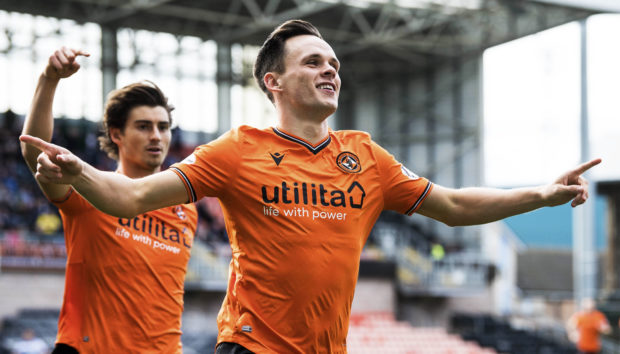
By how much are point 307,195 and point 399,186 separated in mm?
445

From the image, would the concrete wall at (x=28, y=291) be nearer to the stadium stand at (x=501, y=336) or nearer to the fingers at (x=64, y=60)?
the stadium stand at (x=501, y=336)

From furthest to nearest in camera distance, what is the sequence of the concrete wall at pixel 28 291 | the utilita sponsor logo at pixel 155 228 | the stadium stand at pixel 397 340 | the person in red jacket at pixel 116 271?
the concrete wall at pixel 28 291 < the stadium stand at pixel 397 340 < the utilita sponsor logo at pixel 155 228 < the person in red jacket at pixel 116 271

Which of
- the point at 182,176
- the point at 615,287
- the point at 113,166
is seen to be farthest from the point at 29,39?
the point at 182,176

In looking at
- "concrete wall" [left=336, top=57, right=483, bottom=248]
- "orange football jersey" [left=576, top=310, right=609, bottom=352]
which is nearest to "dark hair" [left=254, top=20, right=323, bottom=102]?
"orange football jersey" [left=576, top=310, right=609, bottom=352]

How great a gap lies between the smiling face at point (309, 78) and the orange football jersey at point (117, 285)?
1.23 metres

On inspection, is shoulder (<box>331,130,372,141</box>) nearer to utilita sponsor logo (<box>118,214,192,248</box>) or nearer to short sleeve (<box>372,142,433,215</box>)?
short sleeve (<box>372,142,433,215</box>)

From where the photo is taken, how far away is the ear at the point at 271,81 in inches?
132

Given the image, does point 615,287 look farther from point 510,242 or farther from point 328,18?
point 328,18

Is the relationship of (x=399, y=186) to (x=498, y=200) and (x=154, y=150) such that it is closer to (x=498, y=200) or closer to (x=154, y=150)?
(x=498, y=200)

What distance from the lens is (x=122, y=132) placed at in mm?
4355

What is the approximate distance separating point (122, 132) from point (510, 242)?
85.7ft

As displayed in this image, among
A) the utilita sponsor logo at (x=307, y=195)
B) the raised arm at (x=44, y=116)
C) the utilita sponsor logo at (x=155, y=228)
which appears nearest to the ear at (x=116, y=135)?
the utilita sponsor logo at (x=155, y=228)

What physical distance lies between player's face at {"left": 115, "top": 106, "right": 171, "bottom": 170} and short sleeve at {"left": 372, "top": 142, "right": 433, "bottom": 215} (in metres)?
1.45

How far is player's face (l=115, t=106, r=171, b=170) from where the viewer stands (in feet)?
14.0
